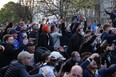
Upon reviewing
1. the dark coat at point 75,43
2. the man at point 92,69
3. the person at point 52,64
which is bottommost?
the dark coat at point 75,43

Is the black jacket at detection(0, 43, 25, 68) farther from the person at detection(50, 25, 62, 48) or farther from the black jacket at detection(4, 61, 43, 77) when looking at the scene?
the person at detection(50, 25, 62, 48)

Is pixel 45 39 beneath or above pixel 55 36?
above

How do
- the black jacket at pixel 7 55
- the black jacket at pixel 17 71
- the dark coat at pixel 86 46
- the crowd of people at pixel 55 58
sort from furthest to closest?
1. the dark coat at pixel 86 46
2. the black jacket at pixel 7 55
3. the crowd of people at pixel 55 58
4. the black jacket at pixel 17 71

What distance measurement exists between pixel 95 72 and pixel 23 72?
165 centimetres

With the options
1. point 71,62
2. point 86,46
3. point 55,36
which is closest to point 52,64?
point 71,62

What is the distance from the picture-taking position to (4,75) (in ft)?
26.6

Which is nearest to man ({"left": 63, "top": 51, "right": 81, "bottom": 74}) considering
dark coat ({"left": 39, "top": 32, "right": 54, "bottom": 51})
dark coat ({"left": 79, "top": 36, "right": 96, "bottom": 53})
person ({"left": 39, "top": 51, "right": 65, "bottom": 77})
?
person ({"left": 39, "top": 51, "right": 65, "bottom": 77})

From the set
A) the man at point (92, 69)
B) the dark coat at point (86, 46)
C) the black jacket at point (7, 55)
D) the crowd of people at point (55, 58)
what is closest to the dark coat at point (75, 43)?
the crowd of people at point (55, 58)

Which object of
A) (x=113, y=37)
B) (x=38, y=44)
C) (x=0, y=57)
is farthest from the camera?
(x=38, y=44)

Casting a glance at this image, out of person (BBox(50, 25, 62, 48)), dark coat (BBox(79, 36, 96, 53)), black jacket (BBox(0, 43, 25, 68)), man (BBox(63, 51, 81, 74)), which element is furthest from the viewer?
person (BBox(50, 25, 62, 48))

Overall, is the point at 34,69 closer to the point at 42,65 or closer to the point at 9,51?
the point at 42,65

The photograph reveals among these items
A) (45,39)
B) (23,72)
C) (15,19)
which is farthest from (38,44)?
(15,19)

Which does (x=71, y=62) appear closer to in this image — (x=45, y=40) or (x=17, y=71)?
(x=17, y=71)

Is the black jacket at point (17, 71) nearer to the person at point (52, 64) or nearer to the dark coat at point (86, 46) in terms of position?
the person at point (52, 64)
